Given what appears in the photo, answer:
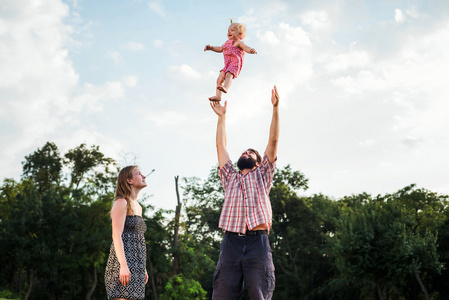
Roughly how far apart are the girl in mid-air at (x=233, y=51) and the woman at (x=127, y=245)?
2.08 m

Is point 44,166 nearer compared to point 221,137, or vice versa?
point 221,137

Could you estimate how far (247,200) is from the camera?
4.74 metres

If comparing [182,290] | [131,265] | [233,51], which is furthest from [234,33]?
[182,290]

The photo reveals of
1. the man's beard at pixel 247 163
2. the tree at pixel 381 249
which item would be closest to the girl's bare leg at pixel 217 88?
the man's beard at pixel 247 163

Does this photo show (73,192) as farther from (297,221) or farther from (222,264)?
(222,264)

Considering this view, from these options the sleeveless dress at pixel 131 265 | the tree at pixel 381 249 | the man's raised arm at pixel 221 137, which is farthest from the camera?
the tree at pixel 381 249

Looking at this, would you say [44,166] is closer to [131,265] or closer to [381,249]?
[381,249]

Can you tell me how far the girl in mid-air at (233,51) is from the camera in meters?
6.59

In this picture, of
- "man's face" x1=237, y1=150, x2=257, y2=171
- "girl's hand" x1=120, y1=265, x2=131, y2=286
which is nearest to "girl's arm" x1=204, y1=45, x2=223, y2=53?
"man's face" x1=237, y1=150, x2=257, y2=171

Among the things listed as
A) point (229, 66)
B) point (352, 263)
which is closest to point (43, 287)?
point (352, 263)

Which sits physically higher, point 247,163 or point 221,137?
point 221,137

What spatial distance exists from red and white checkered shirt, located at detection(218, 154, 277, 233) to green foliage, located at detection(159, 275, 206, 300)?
24690mm

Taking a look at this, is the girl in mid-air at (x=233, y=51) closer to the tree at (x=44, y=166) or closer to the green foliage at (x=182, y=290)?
the green foliage at (x=182, y=290)

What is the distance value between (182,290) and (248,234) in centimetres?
2523
